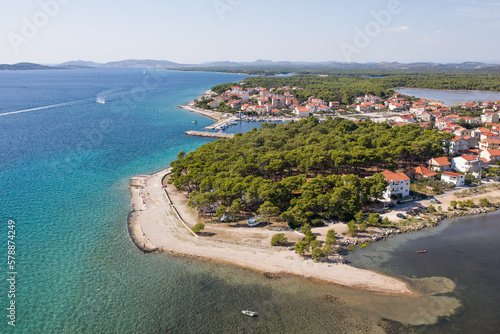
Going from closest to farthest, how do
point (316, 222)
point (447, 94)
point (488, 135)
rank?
point (316, 222) → point (488, 135) → point (447, 94)

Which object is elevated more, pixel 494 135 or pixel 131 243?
pixel 494 135

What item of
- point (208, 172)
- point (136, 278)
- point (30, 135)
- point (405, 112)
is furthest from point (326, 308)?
point (405, 112)

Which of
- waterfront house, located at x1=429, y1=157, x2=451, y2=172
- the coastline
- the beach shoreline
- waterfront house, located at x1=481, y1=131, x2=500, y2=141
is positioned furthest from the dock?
waterfront house, located at x1=481, y1=131, x2=500, y2=141

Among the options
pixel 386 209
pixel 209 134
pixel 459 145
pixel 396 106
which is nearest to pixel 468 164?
pixel 459 145

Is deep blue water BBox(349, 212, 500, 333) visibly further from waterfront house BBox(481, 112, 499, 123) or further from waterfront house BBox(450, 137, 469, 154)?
waterfront house BBox(481, 112, 499, 123)

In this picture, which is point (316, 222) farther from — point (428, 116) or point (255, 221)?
point (428, 116)

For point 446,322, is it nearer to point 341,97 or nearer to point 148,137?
point 148,137
